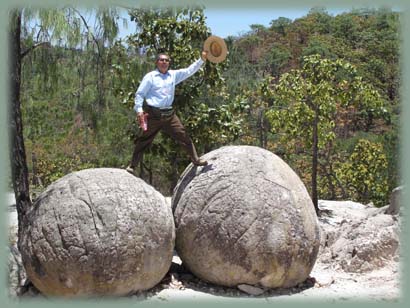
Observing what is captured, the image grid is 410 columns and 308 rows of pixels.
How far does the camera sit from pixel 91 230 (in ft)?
20.7

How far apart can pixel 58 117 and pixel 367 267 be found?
13386 millimetres

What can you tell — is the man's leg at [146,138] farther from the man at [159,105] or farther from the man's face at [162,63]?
the man's face at [162,63]

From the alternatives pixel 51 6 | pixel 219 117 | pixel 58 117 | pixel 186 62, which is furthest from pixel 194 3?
pixel 58 117

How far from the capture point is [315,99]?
1352cm

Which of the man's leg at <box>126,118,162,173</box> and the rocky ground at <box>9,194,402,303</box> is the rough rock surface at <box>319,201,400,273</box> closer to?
the rocky ground at <box>9,194,402,303</box>

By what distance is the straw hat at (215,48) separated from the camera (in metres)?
7.43

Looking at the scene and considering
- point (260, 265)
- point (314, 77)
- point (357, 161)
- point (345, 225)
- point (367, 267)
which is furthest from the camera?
point (357, 161)

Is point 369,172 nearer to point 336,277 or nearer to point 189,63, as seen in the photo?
point 189,63

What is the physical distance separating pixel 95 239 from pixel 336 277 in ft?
12.4

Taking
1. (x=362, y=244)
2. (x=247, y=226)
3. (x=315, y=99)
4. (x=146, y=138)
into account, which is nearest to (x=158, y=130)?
(x=146, y=138)

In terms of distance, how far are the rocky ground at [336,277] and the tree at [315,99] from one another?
4.08 meters

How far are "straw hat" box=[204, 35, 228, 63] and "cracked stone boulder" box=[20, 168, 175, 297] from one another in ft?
6.87

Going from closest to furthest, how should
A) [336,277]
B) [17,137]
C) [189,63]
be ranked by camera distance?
1. [336,277]
2. [17,137]
3. [189,63]

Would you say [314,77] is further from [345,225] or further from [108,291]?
[108,291]
